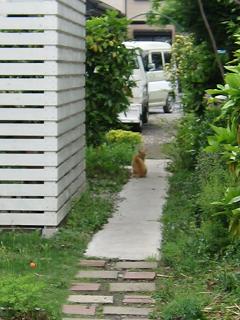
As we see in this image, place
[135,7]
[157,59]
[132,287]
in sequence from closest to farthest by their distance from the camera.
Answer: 1. [132,287]
2. [157,59]
3. [135,7]

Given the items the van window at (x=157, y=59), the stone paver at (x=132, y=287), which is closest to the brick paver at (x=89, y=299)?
the stone paver at (x=132, y=287)

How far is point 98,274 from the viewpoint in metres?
6.83

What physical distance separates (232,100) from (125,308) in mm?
2187

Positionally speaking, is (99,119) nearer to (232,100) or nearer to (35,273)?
(35,273)

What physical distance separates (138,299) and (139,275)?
0.70m

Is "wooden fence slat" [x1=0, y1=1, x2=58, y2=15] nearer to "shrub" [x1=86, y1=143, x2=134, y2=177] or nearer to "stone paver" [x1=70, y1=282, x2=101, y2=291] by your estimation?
"stone paver" [x1=70, y1=282, x2=101, y2=291]

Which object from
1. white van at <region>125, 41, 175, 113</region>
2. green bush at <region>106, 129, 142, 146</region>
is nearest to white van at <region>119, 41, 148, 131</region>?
white van at <region>125, 41, 175, 113</region>

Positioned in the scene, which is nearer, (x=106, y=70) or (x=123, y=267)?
(x=123, y=267)

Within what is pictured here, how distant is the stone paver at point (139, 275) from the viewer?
6707 mm

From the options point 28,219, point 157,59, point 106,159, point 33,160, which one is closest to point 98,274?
point 28,219

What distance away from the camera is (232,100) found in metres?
4.32

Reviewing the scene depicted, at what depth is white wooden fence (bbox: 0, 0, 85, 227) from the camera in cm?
782

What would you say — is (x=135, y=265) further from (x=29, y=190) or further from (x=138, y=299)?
(x=29, y=190)

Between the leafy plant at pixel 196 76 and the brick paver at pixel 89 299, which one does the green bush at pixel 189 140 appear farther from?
the brick paver at pixel 89 299
